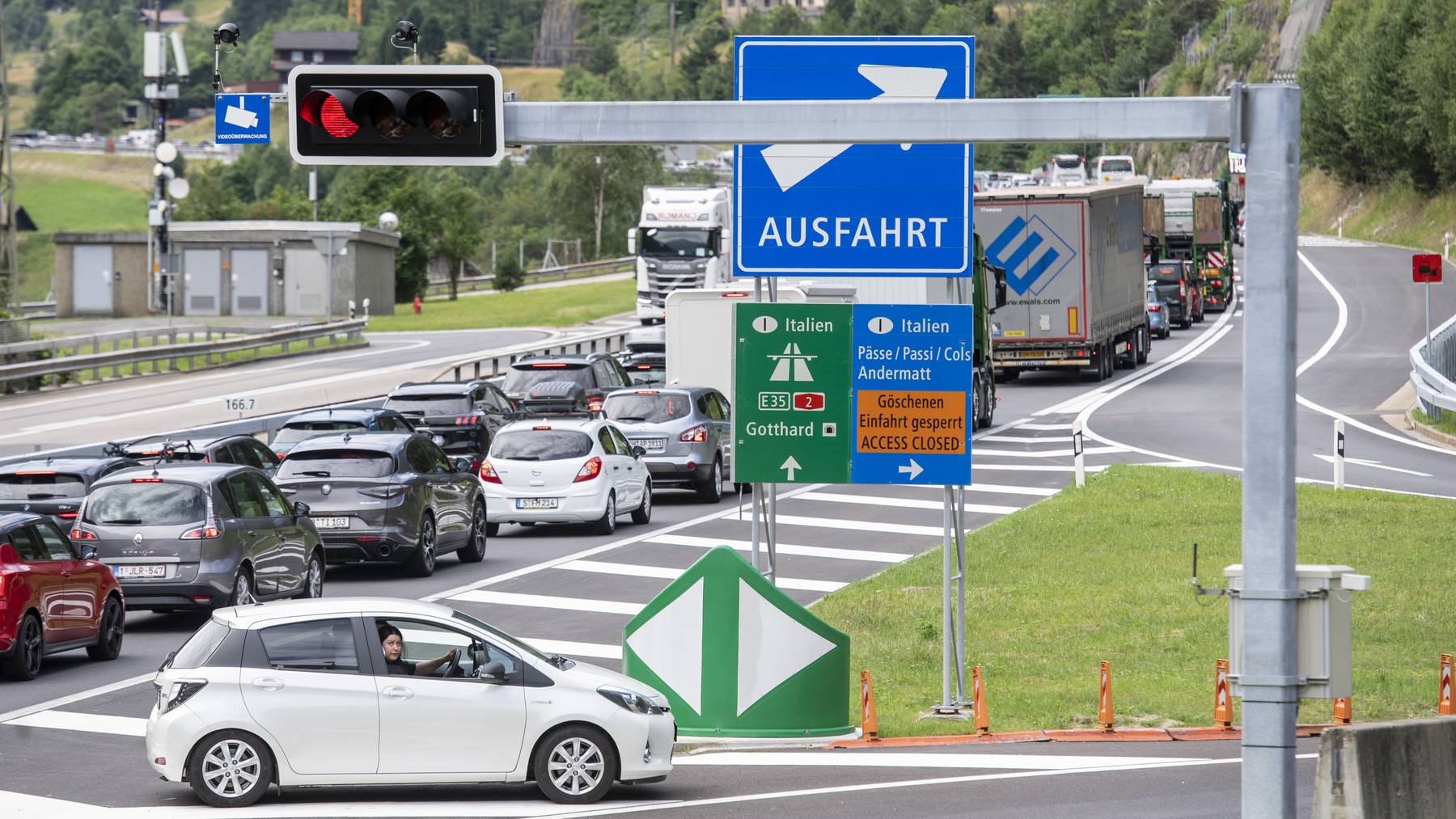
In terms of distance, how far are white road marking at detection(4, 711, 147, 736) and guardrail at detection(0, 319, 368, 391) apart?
108 feet

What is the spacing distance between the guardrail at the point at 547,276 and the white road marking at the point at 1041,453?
189 feet

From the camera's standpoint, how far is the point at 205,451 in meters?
23.8

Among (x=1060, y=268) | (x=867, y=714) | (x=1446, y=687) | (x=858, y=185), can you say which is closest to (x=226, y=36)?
(x=858, y=185)

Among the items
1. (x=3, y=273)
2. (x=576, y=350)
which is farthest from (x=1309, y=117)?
(x=3, y=273)

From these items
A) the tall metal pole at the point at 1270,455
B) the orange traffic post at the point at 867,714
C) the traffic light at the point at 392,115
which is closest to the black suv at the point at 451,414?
the orange traffic post at the point at 867,714

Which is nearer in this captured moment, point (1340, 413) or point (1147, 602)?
point (1147, 602)

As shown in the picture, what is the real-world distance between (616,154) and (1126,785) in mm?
112461

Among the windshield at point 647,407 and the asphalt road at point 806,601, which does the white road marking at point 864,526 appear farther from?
the windshield at point 647,407

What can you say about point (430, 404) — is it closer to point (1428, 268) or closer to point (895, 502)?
point (895, 502)

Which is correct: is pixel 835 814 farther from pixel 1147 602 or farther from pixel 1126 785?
pixel 1147 602

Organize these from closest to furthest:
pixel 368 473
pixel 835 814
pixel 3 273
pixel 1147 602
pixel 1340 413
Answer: pixel 835 814 < pixel 1147 602 < pixel 368 473 < pixel 1340 413 < pixel 3 273

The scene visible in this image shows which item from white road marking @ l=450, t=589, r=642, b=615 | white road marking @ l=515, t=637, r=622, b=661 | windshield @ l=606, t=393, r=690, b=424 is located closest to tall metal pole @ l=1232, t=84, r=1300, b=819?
white road marking @ l=515, t=637, r=622, b=661

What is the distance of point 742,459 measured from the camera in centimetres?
1430

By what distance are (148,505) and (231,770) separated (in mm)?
7672
